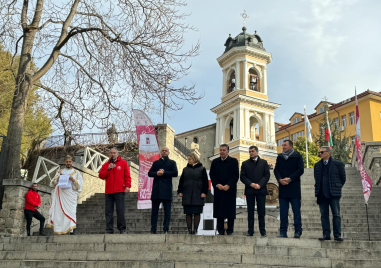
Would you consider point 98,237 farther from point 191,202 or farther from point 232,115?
point 232,115

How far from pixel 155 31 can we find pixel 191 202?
20.4 feet

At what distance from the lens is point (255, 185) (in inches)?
298

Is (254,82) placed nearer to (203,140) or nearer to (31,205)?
(203,140)

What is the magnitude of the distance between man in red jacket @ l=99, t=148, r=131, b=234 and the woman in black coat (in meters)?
1.25

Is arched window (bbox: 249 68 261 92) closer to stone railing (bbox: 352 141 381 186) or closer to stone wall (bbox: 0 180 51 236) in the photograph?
stone railing (bbox: 352 141 381 186)

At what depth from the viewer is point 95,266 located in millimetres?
6172

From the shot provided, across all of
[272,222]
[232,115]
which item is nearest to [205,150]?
[232,115]

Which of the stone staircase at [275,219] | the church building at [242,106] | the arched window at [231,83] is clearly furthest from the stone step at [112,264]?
the arched window at [231,83]

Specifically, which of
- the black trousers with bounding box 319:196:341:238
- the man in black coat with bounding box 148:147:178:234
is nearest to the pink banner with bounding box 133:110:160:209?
the man in black coat with bounding box 148:147:178:234

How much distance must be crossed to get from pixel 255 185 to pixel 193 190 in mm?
1208

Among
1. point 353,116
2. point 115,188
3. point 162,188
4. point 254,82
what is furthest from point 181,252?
point 353,116

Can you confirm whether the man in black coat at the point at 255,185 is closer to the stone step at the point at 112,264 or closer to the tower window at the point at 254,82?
the stone step at the point at 112,264

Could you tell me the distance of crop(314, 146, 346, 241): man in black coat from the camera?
7227mm

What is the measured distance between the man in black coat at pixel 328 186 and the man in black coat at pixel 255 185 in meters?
0.99
